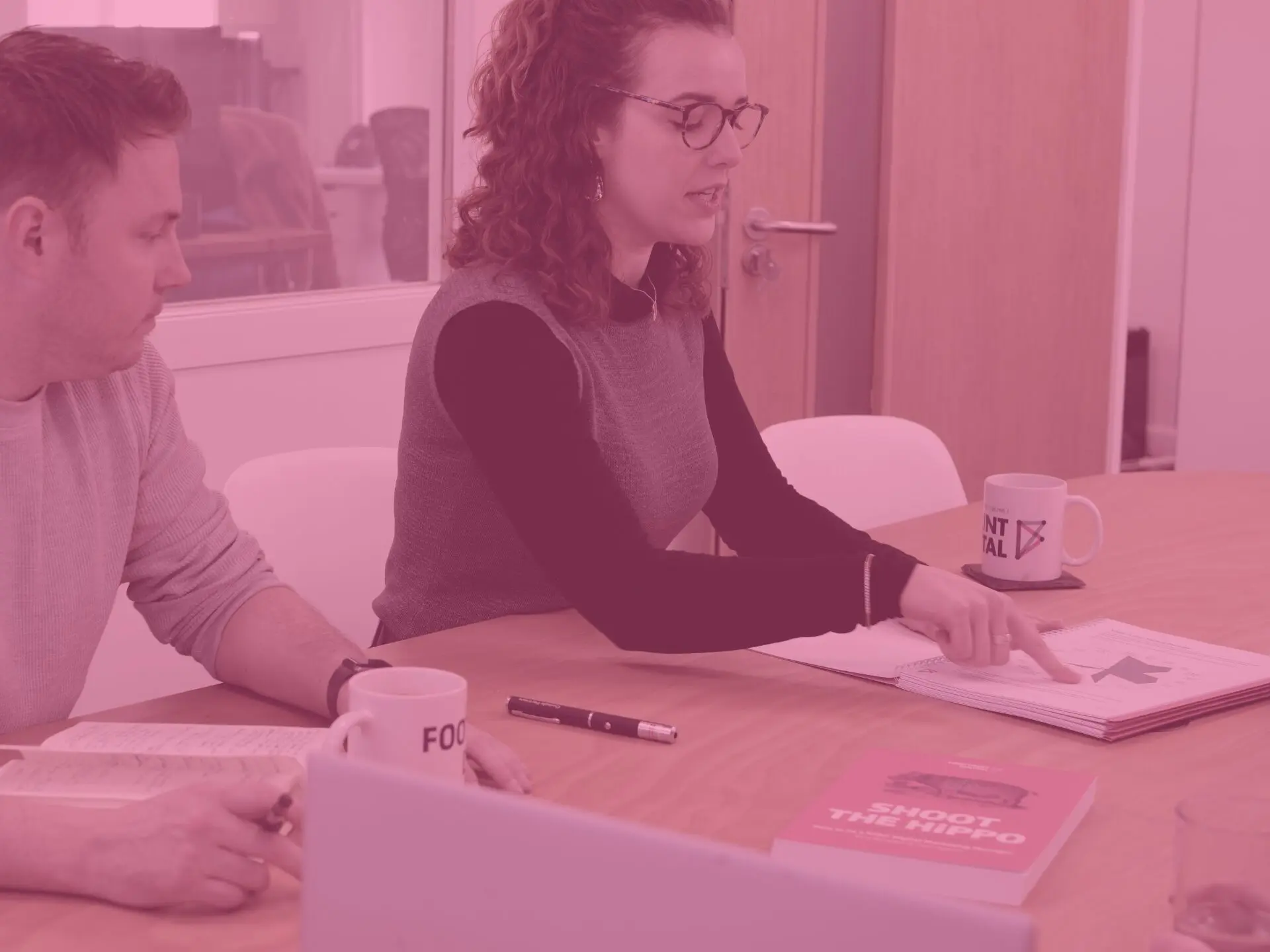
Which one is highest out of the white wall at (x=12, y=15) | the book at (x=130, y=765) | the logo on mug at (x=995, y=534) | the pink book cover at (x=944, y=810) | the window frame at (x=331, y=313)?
the white wall at (x=12, y=15)

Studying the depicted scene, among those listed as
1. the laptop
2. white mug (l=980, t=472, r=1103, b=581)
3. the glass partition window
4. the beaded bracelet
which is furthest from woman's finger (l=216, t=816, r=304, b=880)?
the glass partition window

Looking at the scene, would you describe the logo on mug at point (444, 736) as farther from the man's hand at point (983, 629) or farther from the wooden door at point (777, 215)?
the wooden door at point (777, 215)

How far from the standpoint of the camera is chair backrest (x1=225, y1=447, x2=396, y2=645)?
1.91 m

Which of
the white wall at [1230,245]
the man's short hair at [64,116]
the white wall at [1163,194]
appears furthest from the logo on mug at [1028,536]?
the white wall at [1163,194]

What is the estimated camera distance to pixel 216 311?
9.62 ft

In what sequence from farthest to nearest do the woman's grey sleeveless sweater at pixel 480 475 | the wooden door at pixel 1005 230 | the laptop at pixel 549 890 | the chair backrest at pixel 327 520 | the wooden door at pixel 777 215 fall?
the wooden door at pixel 1005 230
the wooden door at pixel 777 215
the chair backrest at pixel 327 520
the woman's grey sleeveless sweater at pixel 480 475
the laptop at pixel 549 890

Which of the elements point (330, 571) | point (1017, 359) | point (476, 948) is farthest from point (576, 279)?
point (1017, 359)

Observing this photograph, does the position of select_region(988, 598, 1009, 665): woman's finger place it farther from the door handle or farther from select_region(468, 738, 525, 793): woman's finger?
the door handle

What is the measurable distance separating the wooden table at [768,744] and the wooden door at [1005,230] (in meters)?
1.96

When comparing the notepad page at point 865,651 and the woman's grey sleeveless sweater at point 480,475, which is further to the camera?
the woman's grey sleeveless sweater at point 480,475

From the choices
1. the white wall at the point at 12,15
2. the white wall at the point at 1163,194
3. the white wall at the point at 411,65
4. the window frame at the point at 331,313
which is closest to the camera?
the white wall at the point at 12,15

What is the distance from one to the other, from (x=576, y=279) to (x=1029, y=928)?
4.22 ft

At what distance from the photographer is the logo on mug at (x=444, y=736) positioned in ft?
3.51

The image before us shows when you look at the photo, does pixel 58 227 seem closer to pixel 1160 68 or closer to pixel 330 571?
pixel 330 571
